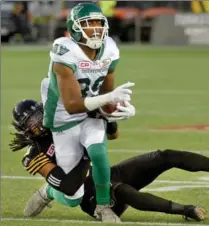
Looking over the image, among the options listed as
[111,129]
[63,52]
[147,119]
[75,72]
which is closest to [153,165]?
[111,129]

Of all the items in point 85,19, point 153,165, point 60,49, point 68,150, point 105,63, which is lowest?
point 153,165

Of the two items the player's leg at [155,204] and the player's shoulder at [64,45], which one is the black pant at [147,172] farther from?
the player's shoulder at [64,45]

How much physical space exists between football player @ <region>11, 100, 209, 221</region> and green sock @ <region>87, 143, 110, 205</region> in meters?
0.12

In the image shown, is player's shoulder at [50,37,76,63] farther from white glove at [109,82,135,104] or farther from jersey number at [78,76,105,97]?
white glove at [109,82,135,104]

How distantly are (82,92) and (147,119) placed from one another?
552 centimetres

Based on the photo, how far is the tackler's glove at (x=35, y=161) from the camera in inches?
226

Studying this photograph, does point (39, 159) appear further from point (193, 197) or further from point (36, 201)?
point (193, 197)

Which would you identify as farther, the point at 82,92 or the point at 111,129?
the point at 111,129

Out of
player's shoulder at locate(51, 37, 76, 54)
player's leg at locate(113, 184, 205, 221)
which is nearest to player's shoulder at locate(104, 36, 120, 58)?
player's shoulder at locate(51, 37, 76, 54)

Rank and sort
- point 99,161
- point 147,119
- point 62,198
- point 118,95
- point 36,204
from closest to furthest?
point 118,95 < point 99,161 < point 62,198 < point 36,204 < point 147,119

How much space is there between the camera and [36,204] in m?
5.85

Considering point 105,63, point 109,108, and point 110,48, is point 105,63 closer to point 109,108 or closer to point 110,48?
point 110,48

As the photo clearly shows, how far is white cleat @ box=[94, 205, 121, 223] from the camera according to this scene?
557 centimetres

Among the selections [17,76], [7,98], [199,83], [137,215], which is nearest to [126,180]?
[137,215]
